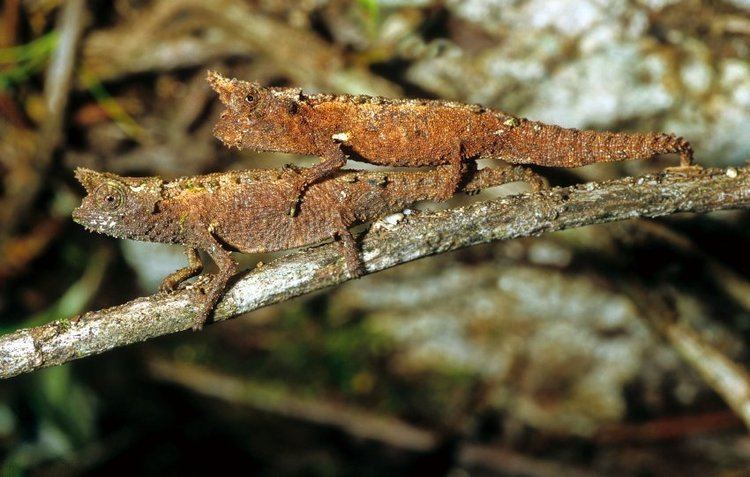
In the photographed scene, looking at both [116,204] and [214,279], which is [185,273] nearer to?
[214,279]

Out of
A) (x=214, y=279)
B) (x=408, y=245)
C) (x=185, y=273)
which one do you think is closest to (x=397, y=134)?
(x=408, y=245)

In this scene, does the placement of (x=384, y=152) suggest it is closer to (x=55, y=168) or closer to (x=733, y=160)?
(x=733, y=160)

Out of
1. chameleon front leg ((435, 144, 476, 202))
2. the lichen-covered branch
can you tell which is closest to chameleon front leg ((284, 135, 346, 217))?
the lichen-covered branch

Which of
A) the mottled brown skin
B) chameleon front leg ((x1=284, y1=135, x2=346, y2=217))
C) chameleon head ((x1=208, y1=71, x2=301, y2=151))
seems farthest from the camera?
the mottled brown skin

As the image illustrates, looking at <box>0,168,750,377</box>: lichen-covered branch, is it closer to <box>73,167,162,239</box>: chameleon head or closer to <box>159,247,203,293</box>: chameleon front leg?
<box>159,247,203,293</box>: chameleon front leg

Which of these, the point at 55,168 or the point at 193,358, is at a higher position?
the point at 55,168

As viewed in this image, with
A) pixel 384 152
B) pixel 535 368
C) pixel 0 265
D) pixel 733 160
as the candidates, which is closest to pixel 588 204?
pixel 384 152

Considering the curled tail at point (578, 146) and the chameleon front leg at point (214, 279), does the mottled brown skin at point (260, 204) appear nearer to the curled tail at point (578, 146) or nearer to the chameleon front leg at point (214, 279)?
the chameleon front leg at point (214, 279)
